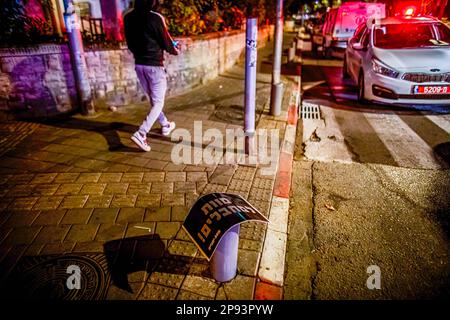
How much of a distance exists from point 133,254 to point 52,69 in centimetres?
479

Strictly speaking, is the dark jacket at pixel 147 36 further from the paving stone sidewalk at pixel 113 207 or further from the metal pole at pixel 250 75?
the paving stone sidewalk at pixel 113 207

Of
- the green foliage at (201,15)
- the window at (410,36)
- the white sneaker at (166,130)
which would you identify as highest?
the green foliage at (201,15)

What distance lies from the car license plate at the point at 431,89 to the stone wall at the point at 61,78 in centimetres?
539

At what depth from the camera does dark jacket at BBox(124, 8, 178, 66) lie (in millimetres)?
4223

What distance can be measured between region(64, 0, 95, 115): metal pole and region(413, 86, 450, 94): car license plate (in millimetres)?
6563

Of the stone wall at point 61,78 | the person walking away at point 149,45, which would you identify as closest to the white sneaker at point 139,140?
the person walking away at point 149,45

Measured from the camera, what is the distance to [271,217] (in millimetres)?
3285

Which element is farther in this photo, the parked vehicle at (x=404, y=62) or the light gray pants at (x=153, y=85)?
the parked vehicle at (x=404, y=62)

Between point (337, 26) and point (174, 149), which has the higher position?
point (337, 26)

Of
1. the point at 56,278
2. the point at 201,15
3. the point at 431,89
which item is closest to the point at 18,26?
the point at 56,278

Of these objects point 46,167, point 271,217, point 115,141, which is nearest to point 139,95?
point 115,141

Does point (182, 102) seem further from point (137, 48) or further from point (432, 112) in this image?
point (432, 112)

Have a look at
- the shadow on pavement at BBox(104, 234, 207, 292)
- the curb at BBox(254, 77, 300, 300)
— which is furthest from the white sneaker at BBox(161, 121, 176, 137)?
the shadow on pavement at BBox(104, 234, 207, 292)

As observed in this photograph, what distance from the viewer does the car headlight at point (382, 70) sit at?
6348mm
